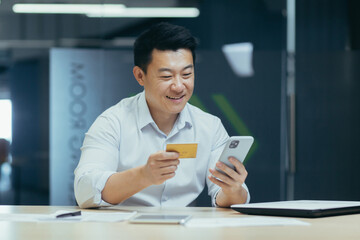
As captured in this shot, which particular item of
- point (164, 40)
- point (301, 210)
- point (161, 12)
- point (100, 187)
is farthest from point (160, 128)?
point (161, 12)

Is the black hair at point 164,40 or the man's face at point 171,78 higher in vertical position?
the black hair at point 164,40

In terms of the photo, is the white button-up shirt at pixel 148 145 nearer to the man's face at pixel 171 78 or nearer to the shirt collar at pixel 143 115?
the shirt collar at pixel 143 115

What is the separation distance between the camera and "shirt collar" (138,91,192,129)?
2.31 m

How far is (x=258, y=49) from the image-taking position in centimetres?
451

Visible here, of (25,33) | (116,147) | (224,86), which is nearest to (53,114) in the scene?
(25,33)

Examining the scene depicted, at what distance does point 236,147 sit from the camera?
1.75 meters

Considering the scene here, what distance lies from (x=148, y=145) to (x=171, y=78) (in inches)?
13.1

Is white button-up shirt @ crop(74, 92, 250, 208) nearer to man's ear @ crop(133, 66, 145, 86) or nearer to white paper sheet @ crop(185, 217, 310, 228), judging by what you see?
man's ear @ crop(133, 66, 145, 86)

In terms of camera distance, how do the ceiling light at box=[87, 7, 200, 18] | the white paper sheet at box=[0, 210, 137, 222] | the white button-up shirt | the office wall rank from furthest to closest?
1. the ceiling light at box=[87, 7, 200, 18]
2. the office wall
3. the white button-up shirt
4. the white paper sheet at box=[0, 210, 137, 222]

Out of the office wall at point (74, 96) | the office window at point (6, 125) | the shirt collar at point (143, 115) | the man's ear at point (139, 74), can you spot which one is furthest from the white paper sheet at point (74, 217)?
the office window at point (6, 125)

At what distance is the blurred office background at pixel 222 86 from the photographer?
4383 mm

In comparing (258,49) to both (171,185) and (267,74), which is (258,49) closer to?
(267,74)

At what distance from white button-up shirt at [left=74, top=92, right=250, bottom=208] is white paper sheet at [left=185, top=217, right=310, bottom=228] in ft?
2.09

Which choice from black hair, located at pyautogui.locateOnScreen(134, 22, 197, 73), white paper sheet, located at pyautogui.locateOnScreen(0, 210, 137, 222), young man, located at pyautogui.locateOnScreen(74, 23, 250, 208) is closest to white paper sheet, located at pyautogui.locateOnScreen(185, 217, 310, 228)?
white paper sheet, located at pyautogui.locateOnScreen(0, 210, 137, 222)
